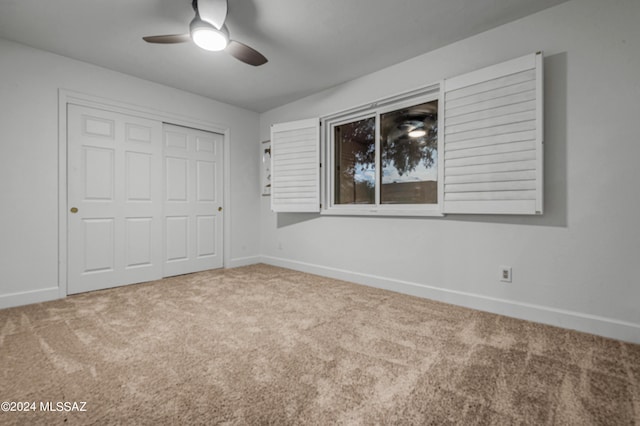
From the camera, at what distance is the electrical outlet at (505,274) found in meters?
2.34

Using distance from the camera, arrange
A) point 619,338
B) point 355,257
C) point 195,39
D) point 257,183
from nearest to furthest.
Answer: point 619,338, point 195,39, point 355,257, point 257,183

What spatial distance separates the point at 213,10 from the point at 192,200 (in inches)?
100

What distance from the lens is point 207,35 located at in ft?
6.56

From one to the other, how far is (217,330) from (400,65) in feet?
10.1

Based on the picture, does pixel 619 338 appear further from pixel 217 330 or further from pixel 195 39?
pixel 195 39

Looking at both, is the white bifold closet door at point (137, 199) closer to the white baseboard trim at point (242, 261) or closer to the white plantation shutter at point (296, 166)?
Answer: the white baseboard trim at point (242, 261)

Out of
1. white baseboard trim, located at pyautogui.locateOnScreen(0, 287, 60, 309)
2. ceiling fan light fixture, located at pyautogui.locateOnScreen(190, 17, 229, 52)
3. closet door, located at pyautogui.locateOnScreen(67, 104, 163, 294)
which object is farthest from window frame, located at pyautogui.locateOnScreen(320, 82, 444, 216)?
white baseboard trim, located at pyautogui.locateOnScreen(0, 287, 60, 309)

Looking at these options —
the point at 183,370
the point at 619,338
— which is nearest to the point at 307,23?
the point at 183,370

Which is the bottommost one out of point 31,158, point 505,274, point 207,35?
point 505,274

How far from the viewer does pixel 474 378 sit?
4.87ft

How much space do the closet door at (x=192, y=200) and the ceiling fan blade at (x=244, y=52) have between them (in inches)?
74.3

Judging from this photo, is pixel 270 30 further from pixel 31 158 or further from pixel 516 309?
pixel 516 309

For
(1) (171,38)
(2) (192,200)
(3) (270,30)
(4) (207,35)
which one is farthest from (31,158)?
(3) (270,30)

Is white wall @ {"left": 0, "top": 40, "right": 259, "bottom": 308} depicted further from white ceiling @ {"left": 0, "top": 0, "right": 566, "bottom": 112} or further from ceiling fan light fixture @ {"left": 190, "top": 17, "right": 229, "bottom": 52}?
ceiling fan light fixture @ {"left": 190, "top": 17, "right": 229, "bottom": 52}
